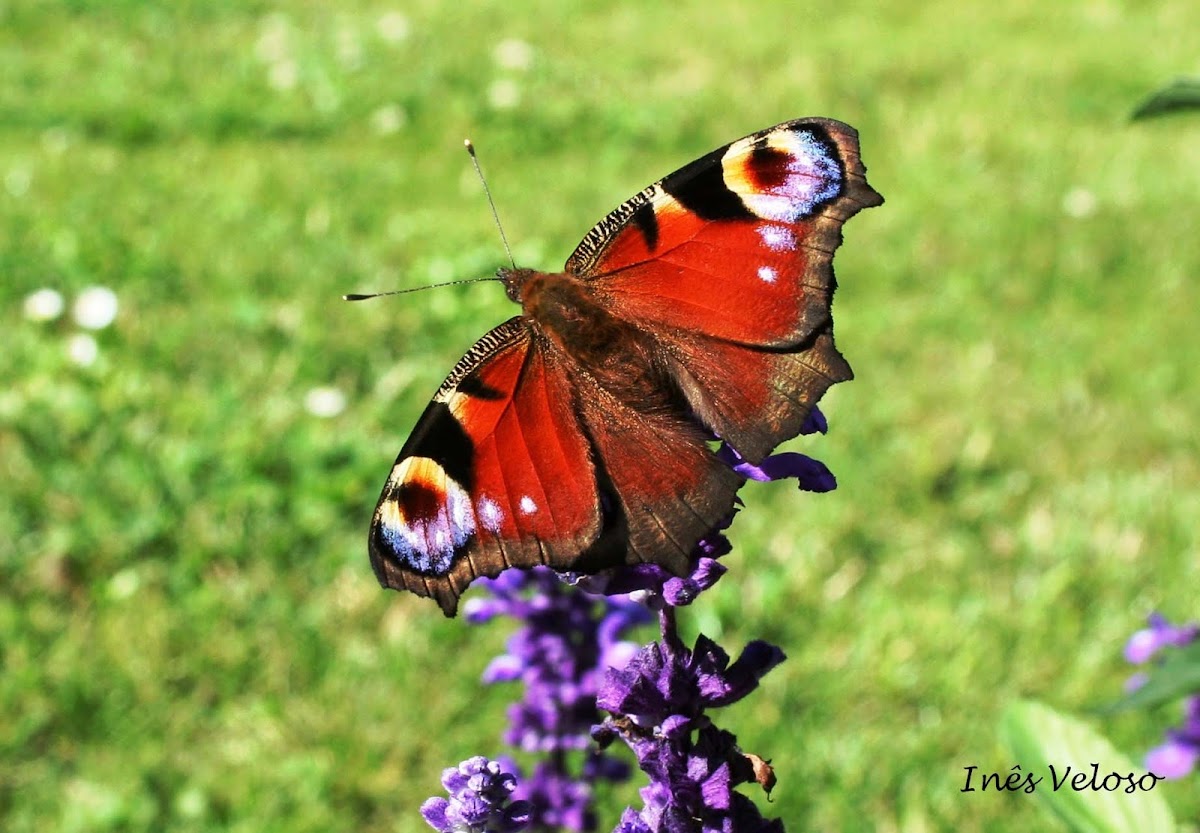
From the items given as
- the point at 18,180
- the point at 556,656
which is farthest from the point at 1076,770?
the point at 18,180

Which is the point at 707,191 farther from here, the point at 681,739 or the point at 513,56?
the point at 513,56

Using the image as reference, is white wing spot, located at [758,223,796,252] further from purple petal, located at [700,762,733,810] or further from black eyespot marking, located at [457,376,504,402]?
purple petal, located at [700,762,733,810]

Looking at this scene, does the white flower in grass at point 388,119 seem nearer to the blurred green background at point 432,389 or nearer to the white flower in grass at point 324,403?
the blurred green background at point 432,389

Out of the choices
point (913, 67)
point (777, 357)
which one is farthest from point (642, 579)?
point (913, 67)

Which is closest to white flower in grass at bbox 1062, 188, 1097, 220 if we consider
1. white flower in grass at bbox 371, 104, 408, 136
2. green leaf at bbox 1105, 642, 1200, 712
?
white flower in grass at bbox 371, 104, 408, 136

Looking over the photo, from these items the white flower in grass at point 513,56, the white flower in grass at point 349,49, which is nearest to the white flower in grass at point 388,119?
the white flower in grass at point 349,49
